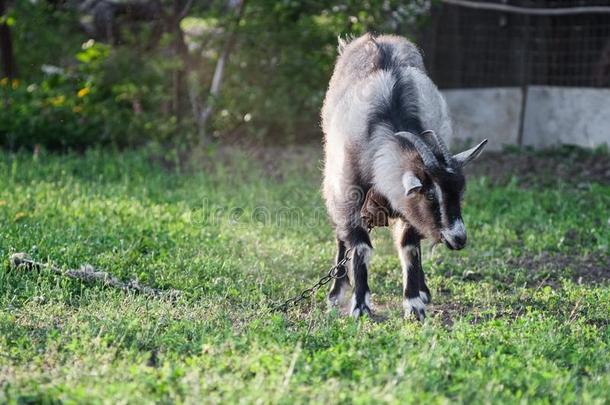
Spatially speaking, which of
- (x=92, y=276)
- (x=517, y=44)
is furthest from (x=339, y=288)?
(x=517, y=44)

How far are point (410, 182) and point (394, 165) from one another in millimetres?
264

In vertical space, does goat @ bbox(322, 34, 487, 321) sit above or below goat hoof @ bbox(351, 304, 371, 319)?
above

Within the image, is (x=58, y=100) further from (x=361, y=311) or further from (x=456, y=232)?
(x=456, y=232)

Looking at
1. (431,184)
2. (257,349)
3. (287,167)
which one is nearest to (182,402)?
(257,349)

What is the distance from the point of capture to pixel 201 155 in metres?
9.09

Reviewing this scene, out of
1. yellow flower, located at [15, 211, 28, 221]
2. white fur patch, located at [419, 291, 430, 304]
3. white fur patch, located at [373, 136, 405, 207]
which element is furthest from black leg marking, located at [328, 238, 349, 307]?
yellow flower, located at [15, 211, 28, 221]

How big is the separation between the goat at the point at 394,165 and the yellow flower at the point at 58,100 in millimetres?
4455

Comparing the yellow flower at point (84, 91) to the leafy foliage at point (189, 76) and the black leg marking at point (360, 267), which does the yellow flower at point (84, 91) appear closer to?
the leafy foliage at point (189, 76)

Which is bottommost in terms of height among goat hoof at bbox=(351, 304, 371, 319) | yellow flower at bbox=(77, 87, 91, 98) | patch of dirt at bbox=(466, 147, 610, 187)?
patch of dirt at bbox=(466, 147, 610, 187)

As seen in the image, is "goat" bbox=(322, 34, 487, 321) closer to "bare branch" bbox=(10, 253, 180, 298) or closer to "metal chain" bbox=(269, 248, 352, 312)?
"metal chain" bbox=(269, 248, 352, 312)

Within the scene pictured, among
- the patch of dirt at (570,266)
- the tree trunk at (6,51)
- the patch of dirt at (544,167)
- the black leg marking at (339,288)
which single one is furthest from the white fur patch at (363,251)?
the tree trunk at (6,51)

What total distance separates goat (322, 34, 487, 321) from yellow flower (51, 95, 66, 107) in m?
4.45

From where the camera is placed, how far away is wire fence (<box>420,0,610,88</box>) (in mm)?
9578

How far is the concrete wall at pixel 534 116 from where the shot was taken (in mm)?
9531
